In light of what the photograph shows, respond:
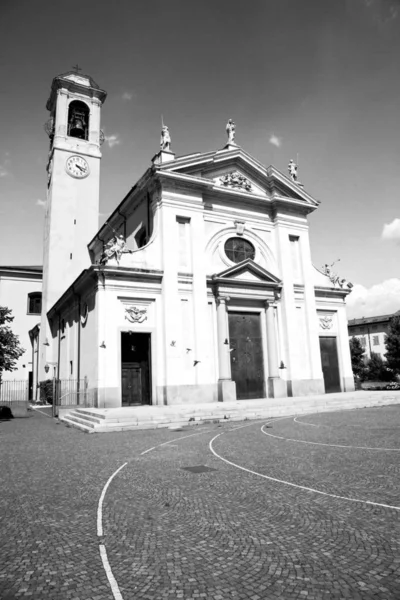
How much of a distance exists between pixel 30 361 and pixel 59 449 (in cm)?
3298

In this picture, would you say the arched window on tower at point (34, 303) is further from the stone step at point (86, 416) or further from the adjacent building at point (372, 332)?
the adjacent building at point (372, 332)

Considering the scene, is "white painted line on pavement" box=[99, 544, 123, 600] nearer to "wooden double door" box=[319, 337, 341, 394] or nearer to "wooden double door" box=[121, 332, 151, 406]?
"wooden double door" box=[121, 332, 151, 406]

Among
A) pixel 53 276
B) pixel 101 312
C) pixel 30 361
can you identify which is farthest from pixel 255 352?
pixel 30 361

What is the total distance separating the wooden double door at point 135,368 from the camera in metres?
21.6

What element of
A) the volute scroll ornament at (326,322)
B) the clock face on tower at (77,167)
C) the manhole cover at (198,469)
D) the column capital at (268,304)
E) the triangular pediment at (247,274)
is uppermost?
the clock face on tower at (77,167)

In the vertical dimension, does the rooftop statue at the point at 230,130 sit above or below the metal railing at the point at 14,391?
above

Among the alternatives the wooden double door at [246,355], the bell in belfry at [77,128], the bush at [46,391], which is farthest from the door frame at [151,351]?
the bell in belfry at [77,128]

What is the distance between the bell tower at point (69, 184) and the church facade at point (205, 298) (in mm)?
3048

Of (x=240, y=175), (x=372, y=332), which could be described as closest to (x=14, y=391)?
(x=240, y=175)

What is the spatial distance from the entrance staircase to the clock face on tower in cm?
2325

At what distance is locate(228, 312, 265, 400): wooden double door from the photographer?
967 inches

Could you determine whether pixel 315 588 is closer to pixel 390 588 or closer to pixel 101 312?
pixel 390 588

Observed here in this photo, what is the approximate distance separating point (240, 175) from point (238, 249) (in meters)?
5.17

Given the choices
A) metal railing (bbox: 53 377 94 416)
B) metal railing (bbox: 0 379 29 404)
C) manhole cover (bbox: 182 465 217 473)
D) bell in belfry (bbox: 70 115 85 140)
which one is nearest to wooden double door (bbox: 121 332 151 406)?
metal railing (bbox: 53 377 94 416)
